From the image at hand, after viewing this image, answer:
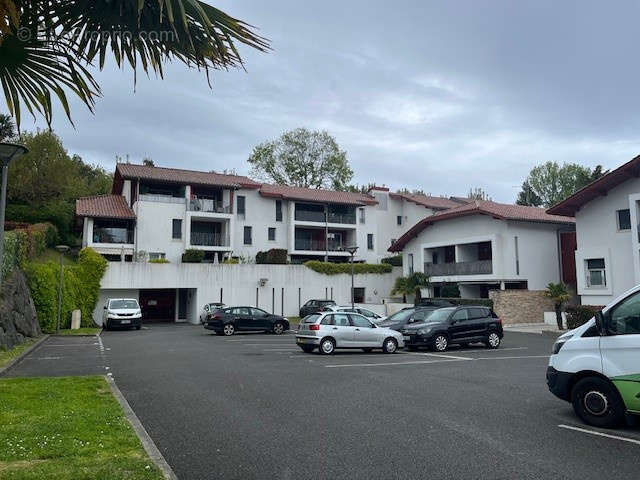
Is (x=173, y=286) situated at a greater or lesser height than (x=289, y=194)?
lesser

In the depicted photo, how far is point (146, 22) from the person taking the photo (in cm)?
514

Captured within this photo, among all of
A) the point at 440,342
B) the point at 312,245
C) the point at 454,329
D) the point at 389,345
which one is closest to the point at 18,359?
the point at 389,345

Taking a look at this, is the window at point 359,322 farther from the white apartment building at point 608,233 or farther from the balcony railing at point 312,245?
the balcony railing at point 312,245

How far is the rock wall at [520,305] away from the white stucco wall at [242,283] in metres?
12.9

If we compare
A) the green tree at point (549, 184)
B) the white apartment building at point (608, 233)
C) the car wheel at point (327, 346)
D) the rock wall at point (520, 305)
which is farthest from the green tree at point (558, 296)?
the green tree at point (549, 184)

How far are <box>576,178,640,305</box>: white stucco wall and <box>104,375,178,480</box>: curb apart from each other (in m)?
28.7

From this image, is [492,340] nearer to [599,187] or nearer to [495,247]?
[599,187]

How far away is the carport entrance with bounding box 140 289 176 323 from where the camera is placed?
4166cm

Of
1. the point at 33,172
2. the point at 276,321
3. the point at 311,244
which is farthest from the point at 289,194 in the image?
the point at 276,321

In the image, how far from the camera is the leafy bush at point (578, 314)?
29547 mm

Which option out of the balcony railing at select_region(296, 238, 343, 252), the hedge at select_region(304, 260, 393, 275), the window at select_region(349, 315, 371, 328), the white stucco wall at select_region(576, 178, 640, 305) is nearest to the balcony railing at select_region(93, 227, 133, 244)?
the hedge at select_region(304, 260, 393, 275)

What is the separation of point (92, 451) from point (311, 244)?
4672 centimetres

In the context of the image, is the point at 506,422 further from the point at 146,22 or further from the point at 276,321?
the point at 276,321

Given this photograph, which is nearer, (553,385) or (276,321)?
(553,385)
